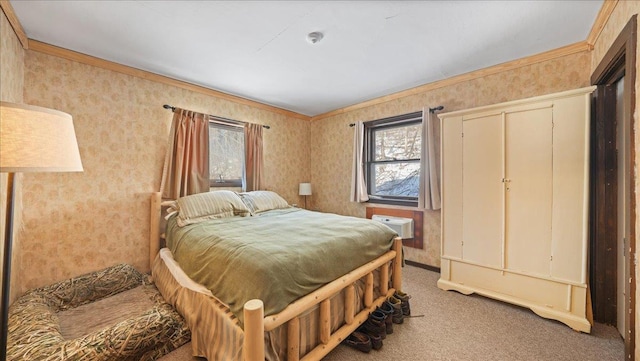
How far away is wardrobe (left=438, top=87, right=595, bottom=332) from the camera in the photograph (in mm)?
1905

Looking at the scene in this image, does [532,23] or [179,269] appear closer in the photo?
[532,23]

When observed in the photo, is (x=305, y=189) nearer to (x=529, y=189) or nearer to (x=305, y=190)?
(x=305, y=190)

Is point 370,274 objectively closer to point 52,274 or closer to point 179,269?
point 179,269

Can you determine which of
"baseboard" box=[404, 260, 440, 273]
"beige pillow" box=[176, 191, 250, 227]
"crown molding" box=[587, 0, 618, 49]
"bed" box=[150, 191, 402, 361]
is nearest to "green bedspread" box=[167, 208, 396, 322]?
"bed" box=[150, 191, 402, 361]

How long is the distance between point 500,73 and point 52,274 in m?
4.81

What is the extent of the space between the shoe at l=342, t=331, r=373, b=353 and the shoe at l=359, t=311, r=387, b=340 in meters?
0.05

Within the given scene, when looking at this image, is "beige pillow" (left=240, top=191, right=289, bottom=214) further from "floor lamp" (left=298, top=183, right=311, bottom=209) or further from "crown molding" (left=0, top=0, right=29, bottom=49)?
"crown molding" (left=0, top=0, right=29, bottom=49)

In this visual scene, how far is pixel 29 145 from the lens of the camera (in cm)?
82

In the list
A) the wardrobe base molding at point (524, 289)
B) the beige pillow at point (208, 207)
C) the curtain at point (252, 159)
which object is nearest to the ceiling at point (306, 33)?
the curtain at point (252, 159)

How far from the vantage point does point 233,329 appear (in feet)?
4.32

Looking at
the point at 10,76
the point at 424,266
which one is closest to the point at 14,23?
the point at 10,76

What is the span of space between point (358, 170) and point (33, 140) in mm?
3247

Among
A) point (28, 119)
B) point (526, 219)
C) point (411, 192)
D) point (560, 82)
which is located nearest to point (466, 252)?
point (526, 219)

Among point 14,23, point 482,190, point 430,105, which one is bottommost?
point 482,190
